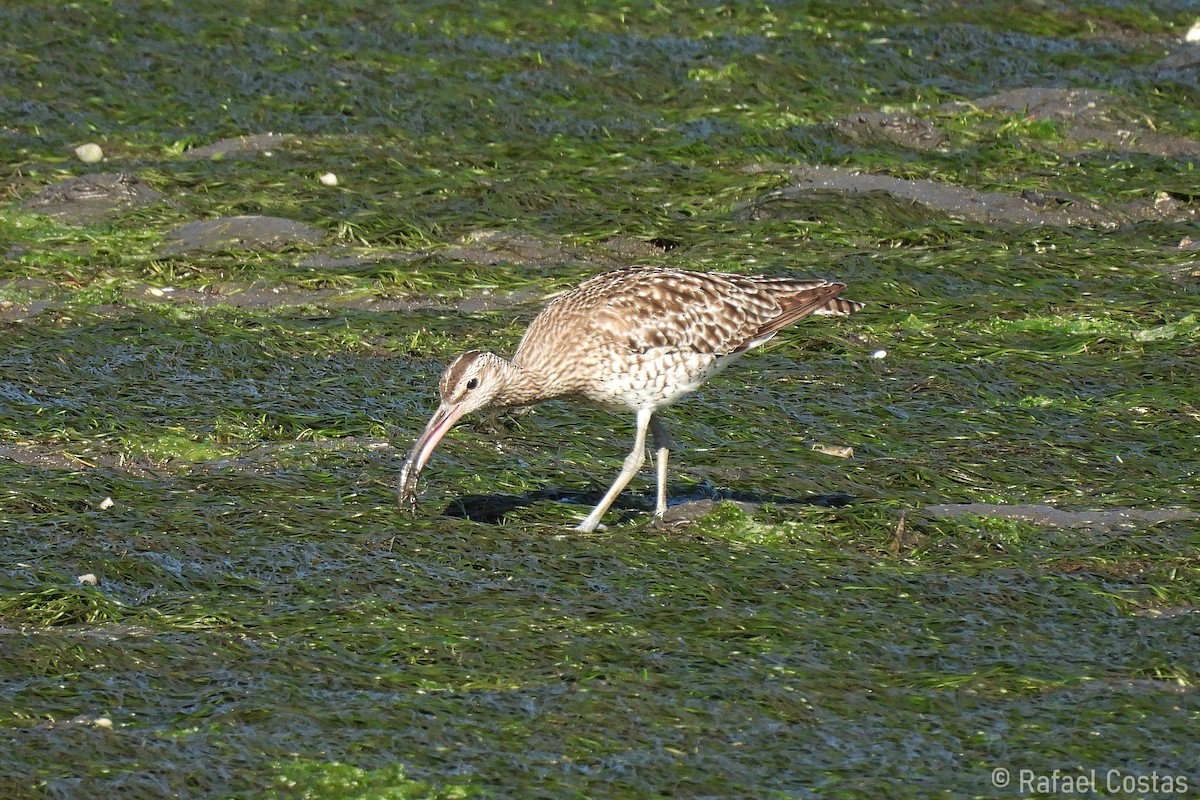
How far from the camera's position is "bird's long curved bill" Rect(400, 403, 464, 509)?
746 centimetres

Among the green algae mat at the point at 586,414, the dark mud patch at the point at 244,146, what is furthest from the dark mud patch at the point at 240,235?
the dark mud patch at the point at 244,146

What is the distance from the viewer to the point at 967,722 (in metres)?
5.66

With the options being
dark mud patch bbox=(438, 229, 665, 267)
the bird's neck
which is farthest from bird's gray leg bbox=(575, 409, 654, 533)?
dark mud patch bbox=(438, 229, 665, 267)

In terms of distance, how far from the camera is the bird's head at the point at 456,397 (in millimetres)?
7469

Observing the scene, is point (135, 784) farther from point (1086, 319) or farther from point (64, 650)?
point (1086, 319)

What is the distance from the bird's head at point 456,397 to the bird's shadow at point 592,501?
0.76 feet

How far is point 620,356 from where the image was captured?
7.69 metres

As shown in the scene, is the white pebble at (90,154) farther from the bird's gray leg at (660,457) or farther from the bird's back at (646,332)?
the bird's gray leg at (660,457)

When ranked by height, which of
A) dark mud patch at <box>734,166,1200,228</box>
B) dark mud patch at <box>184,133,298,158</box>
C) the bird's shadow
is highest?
dark mud patch at <box>734,166,1200,228</box>

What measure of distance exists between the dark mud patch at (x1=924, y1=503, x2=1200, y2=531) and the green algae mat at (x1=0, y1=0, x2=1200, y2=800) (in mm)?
28

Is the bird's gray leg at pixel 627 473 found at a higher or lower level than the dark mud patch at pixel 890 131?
lower

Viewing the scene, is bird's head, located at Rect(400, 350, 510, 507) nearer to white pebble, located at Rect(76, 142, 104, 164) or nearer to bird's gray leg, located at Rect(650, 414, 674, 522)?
bird's gray leg, located at Rect(650, 414, 674, 522)

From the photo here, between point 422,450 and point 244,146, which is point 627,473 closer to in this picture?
point 422,450

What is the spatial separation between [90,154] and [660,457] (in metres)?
6.28
